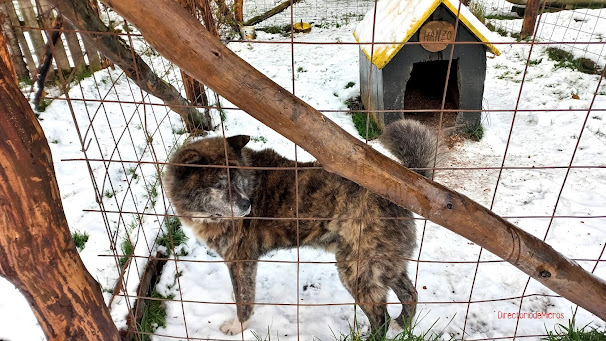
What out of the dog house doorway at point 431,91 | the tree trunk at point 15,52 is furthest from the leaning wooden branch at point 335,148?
the tree trunk at point 15,52

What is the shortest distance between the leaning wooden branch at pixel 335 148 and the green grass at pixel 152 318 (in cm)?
197

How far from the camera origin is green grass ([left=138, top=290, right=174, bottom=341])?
111 inches

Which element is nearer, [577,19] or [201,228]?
[201,228]

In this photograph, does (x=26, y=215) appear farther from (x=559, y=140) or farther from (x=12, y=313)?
(x=559, y=140)

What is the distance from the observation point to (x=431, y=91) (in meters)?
6.40

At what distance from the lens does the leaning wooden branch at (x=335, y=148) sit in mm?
1396

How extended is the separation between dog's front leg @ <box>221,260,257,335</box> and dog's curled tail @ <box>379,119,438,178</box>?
4.19 ft

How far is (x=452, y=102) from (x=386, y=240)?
Result: 13.1ft

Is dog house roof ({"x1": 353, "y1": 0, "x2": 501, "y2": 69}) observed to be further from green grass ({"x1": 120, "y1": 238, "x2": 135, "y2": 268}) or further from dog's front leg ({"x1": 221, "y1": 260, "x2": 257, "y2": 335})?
green grass ({"x1": 120, "y1": 238, "x2": 135, "y2": 268})

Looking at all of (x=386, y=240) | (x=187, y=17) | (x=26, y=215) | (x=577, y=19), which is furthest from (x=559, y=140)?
(x=26, y=215)

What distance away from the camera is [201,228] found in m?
2.98

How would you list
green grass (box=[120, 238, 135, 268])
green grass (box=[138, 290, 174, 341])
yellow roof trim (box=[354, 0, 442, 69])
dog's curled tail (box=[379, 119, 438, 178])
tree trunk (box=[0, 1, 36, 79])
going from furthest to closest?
tree trunk (box=[0, 1, 36, 79]) < yellow roof trim (box=[354, 0, 442, 69]) < green grass (box=[120, 238, 135, 268]) < green grass (box=[138, 290, 174, 341]) < dog's curled tail (box=[379, 119, 438, 178])

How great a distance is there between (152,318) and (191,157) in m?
1.19

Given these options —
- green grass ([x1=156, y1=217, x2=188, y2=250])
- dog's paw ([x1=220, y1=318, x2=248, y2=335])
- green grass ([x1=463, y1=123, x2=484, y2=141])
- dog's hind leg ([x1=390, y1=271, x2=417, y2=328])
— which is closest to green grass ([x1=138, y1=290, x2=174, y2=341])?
dog's paw ([x1=220, y1=318, x2=248, y2=335])
